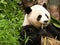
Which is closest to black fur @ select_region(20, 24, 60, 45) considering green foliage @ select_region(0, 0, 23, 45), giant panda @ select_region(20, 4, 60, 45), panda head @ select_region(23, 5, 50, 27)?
giant panda @ select_region(20, 4, 60, 45)

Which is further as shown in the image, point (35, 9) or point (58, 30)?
point (58, 30)

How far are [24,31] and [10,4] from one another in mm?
2560

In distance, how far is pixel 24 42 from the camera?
5.72 meters

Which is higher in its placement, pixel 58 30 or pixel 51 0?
pixel 51 0

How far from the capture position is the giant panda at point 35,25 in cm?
562

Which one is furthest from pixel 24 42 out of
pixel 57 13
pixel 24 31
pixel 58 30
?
pixel 57 13

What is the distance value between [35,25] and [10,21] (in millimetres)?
1406

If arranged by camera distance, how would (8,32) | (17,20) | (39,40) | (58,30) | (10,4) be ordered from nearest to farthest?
(39,40), (8,32), (58,30), (17,20), (10,4)

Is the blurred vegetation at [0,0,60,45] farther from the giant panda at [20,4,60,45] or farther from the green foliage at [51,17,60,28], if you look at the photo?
the green foliage at [51,17,60,28]

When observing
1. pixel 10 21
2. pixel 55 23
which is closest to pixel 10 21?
pixel 10 21

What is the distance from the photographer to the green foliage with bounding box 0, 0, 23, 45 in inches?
226

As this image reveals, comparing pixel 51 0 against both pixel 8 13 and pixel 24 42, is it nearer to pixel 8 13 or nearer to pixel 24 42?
pixel 8 13

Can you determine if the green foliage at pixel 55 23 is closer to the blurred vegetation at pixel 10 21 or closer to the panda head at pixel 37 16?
the blurred vegetation at pixel 10 21

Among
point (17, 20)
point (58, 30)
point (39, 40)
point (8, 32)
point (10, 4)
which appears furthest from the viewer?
point (10, 4)
